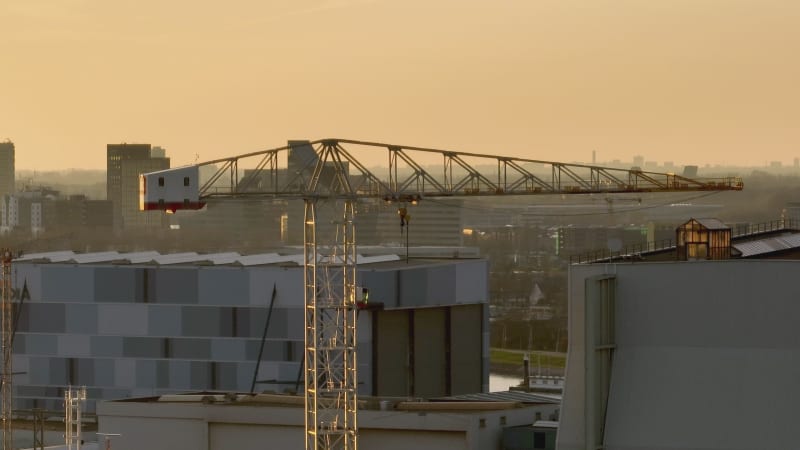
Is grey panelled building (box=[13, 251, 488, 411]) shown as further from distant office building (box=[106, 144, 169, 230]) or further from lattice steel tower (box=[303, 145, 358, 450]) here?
distant office building (box=[106, 144, 169, 230])

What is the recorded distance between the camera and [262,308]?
6028cm

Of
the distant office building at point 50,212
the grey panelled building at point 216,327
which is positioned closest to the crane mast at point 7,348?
the grey panelled building at point 216,327

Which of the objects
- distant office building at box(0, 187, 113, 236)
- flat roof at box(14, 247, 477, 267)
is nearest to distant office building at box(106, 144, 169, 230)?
distant office building at box(0, 187, 113, 236)

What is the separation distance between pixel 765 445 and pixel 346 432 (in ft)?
38.4

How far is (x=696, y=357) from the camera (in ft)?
124

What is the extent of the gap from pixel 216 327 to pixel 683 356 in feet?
83.9

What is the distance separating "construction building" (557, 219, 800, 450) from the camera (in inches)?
1464

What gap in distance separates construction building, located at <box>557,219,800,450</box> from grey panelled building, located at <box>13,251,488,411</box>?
20.4 metres

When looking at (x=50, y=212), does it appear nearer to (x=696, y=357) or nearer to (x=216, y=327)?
Result: (x=216, y=327)

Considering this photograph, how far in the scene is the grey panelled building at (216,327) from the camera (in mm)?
59406

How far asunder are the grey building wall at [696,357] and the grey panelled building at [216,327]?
803 inches

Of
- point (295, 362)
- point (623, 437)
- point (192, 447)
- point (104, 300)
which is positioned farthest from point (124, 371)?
point (623, 437)

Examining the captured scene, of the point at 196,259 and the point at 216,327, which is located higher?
the point at 196,259

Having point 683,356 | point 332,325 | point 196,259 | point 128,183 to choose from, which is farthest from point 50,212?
point 683,356
